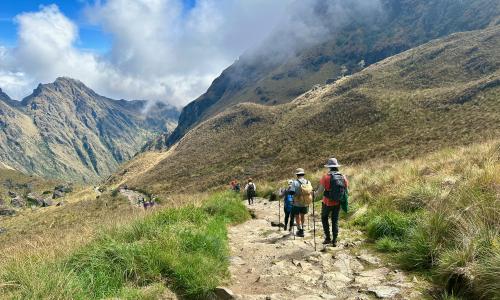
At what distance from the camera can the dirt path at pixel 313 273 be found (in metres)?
6.59

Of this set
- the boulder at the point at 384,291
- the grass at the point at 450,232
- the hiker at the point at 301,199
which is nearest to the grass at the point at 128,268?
the boulder at the point at 384,291

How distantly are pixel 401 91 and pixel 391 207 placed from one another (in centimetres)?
7311

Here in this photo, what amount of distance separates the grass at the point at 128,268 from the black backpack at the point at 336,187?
3.33 m

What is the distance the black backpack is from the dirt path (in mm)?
1201

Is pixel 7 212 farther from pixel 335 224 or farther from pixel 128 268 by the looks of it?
pixel 128 268

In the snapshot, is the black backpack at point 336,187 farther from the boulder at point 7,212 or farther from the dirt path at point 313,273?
the boulder at point 7,212

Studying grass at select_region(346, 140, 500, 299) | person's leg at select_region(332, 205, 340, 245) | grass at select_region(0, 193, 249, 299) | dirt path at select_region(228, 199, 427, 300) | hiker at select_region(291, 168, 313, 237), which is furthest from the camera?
hiker at select_region(291, 168, 313, 237)

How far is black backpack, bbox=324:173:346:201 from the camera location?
10.1 meters

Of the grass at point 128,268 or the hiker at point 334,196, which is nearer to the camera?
the grass at point 128,268

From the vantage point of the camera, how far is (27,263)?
19.4 feet

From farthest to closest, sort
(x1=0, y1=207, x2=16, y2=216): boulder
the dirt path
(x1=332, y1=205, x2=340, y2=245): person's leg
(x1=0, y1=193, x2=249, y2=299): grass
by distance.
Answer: (x1=0, y1=207, x2=16, y2=216): boulder < (x1=332, y1=205, x2=340, y2=245): person's leg < the dirt path < (x1=0, y1=193, x2=249, y2=299): grass

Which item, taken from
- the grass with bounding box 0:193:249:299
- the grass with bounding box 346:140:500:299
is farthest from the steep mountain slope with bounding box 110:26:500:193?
the grass with bounding box 0:193:249:299

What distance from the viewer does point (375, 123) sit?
66500 millimetres

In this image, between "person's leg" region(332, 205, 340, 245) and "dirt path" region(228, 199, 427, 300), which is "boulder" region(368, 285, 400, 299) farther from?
"person's leg" region(332, 205, 340, 245)
